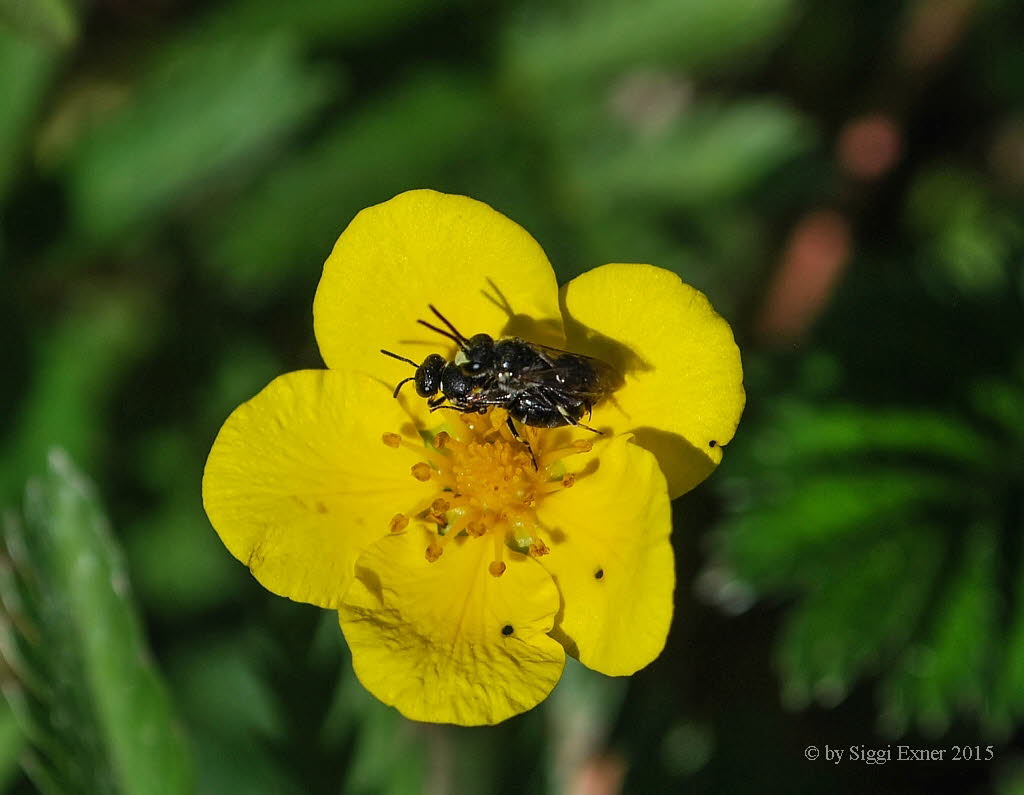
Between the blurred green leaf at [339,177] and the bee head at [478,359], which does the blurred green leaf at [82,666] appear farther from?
the blurred green leaf at [339,177]

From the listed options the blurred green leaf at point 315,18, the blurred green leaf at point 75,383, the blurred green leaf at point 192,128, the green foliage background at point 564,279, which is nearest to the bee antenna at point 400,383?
the green foliage background at point 564,279

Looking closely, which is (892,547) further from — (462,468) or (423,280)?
(423,280)

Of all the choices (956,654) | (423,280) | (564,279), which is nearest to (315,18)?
(564,279)

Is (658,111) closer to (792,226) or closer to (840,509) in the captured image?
(792,226)

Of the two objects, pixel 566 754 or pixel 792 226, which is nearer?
pixel 566 754

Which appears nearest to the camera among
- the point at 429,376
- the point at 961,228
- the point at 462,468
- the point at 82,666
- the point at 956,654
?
the point at 429,376

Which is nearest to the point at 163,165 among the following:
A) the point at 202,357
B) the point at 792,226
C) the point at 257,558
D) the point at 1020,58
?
the point at 202,357
